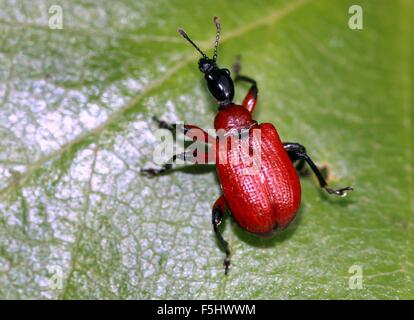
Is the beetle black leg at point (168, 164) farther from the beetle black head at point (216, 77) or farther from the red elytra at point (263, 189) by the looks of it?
the beetle black head at point (216, 77)

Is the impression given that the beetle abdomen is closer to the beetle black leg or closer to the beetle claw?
the beetle black leg

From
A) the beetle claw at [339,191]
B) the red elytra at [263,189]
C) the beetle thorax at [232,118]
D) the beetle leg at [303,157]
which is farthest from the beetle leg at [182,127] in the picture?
the beetle claw at [339,191]

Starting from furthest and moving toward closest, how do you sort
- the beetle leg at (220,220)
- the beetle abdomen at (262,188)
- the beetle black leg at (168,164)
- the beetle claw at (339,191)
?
the beetle claw at (339,191), the beetle black leg at (168,164), the beetle leg at (220,220), the beetle abdomen at (262,188)

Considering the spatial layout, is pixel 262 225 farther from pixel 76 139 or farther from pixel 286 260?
pixel 76 139

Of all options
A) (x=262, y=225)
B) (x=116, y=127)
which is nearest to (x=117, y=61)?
(x=116, y=127)

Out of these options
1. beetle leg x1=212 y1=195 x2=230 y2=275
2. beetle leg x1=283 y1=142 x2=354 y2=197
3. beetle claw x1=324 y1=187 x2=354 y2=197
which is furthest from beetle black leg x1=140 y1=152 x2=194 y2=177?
beetle claw x1=324 y1=187 x2=354 y2=197
